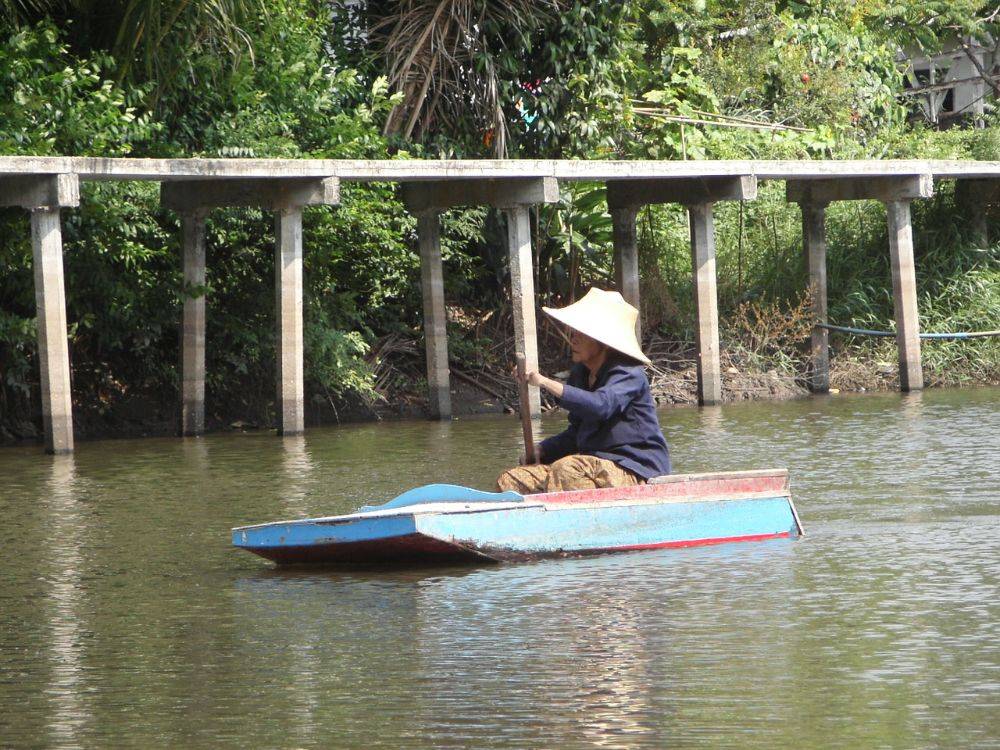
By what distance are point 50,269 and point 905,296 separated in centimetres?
942

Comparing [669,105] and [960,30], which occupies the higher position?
[960,30]

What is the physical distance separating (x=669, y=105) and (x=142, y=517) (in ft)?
44.9

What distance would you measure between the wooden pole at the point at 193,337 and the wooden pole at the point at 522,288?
9.86 feet

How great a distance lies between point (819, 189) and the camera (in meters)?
20.1

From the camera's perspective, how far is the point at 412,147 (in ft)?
66.6

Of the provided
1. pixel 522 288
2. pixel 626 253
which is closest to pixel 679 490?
pixel 522 288

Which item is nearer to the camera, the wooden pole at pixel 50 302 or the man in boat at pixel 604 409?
the man in boat at pixel 604 409

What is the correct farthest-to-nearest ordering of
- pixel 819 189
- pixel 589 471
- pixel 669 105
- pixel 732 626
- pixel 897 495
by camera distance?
1. pixel 669 105
2. pixel 819 189
3. pixel 897 495
4. pixel 589 471
5. pixel 732 626

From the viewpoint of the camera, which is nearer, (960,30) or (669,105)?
(669,105)

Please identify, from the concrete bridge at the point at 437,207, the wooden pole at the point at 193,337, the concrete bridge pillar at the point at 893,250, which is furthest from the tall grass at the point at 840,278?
the wooden pole at the point at 193,337

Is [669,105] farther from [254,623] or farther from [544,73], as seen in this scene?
[254,623]

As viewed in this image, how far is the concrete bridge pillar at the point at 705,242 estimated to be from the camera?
18.5 meters

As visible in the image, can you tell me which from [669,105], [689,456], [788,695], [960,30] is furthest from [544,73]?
[788,695]

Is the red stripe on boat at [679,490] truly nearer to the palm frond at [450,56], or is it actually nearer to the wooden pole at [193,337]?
the wooden pole at [193,337]
